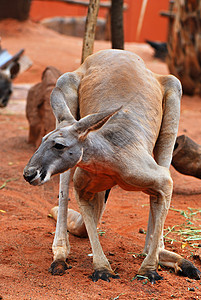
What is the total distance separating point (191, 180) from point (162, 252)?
2.33m

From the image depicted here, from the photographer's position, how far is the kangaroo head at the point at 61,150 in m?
2.54

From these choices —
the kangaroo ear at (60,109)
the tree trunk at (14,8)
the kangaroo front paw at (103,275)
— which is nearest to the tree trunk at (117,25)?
the kangaroo ear at (60,109)

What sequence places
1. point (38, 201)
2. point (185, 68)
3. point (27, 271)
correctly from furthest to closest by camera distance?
point (185, 68) → point (38, 201) → point (27, 271)

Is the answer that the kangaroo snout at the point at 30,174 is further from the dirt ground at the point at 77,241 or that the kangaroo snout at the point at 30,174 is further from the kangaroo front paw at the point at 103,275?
the kangaroo front paw at the point at 103,275

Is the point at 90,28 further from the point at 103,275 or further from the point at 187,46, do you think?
the point at 187,46

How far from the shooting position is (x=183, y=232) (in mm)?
3949

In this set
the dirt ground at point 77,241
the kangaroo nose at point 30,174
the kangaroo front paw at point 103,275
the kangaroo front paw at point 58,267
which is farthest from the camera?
the kangaroo front paw at point 58,267

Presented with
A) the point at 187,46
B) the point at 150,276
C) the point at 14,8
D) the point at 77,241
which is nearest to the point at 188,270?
the point at 150,276

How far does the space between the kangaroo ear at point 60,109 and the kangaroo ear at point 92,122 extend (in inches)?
5.4

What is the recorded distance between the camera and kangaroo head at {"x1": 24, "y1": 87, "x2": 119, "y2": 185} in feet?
8.34

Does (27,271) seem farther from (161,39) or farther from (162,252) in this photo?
(161,39)

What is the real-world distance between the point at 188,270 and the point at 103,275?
0.60 metres

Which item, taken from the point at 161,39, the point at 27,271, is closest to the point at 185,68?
the point at 27,271

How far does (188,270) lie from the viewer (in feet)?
10.2
